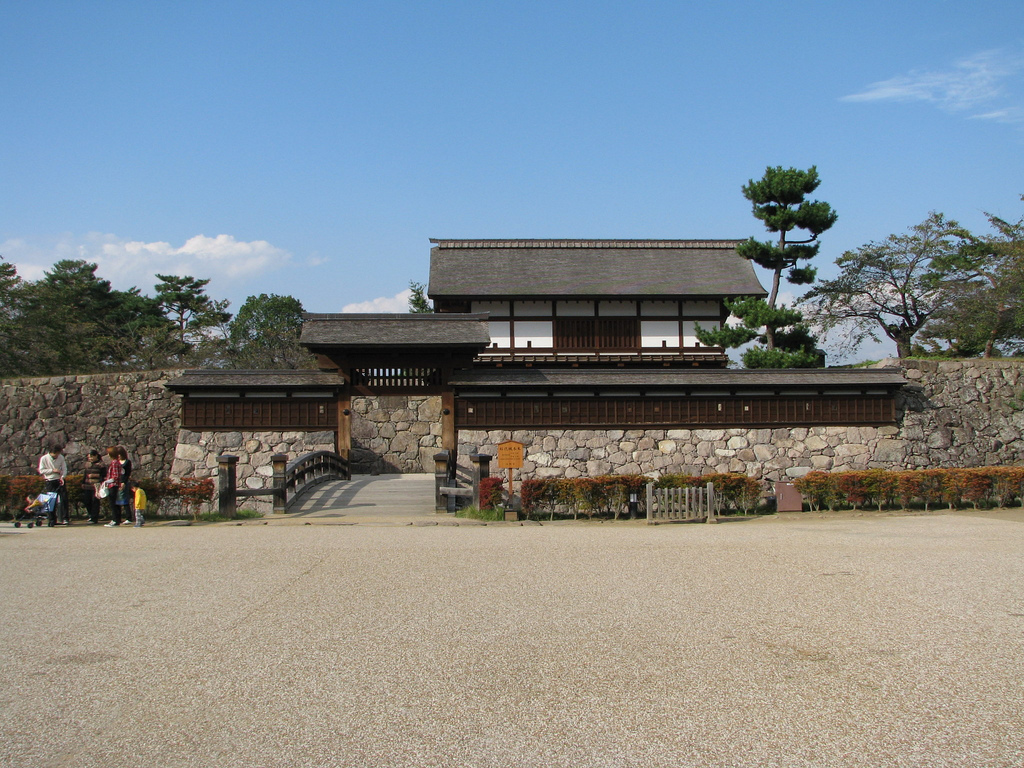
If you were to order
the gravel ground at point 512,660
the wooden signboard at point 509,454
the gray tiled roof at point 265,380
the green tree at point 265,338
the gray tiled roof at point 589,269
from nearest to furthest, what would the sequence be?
the gravel ground at point 512,660 → the wooden signboard at point 509,454 → the gray tiled roof at point 265,380 → the gray tiled roof at point 589,269 → the green tree at point 265,338

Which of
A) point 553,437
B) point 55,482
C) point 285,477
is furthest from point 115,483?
point 553,437

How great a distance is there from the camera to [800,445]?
21.6 m

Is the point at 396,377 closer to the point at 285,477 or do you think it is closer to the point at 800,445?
the point at 285,477

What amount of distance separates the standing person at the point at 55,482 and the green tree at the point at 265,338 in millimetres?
19494

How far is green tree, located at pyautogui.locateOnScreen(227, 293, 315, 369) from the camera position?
127 feet

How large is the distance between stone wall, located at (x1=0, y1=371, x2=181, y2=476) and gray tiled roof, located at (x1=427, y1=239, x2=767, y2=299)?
398 inches

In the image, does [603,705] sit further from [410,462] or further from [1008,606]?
[410,462]

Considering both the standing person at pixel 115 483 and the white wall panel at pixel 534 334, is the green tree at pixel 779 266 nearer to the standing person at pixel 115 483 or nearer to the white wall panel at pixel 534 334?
the white wall panel at pixel 534 334

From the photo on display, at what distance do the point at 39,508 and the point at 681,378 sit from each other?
600 inches

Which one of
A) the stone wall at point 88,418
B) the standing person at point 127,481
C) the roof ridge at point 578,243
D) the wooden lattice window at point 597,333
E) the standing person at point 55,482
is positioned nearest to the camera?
the standing person at point 55,482

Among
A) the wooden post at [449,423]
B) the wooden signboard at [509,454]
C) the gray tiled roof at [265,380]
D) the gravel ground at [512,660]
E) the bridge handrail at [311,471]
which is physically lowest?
the gravel ground at [512,660]

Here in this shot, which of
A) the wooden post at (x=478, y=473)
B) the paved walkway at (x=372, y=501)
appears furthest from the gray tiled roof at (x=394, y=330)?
the wooden post at (x=478, y=473)

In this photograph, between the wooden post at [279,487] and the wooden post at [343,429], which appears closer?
the wooden post at [279,487]

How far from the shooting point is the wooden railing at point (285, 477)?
51.6ft
